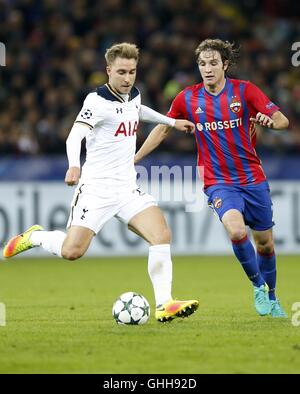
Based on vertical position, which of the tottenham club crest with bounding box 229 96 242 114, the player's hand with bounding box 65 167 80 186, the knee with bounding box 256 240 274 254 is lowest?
the knee with bounding box 256 240 274 254

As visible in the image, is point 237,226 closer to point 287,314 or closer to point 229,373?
point 287,314

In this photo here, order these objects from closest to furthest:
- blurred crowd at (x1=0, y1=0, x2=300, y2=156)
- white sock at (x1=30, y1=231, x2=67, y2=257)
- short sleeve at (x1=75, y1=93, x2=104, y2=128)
Result: short sleeve at (x1=75, y1=93, x2=104, y2=128) → white sock at (x1=30, y1=231, x2=67, y2=257) → blurred crowd at (x1=0, y1=0, x2=300, y2=156)

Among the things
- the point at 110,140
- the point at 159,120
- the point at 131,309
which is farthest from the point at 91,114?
the point at 131,309

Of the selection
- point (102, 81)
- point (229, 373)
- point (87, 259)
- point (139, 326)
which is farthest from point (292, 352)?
point (102, 81)

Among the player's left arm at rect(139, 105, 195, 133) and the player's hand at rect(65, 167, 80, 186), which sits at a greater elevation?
the player's left arm at rect(139, 105, 195, 133)

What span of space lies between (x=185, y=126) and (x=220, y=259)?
6882 mm

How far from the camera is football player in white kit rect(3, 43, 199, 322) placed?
7.67 metres

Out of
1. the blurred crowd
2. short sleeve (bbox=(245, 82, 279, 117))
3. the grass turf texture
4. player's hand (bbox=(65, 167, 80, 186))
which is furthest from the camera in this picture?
the blurred crowd

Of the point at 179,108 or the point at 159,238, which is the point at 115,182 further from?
the point at 179,108

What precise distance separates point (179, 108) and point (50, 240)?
1689 millimetres

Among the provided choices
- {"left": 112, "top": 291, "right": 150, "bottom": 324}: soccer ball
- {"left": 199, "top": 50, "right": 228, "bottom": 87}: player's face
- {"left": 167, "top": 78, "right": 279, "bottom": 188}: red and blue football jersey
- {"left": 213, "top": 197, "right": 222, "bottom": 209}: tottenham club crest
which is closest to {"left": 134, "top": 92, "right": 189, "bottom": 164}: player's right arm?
{"left": 167, "top": 78, "right": 279, "bottom": 188}: red and blue football jersey

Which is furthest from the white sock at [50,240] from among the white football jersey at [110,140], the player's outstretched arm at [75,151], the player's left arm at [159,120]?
the player's left arm at [159,120]

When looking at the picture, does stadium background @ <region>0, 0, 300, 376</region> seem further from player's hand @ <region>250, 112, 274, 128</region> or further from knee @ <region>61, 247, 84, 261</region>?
player's hand @ <region>250, 112, 274, 128</region>

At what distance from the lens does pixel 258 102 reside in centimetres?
825
